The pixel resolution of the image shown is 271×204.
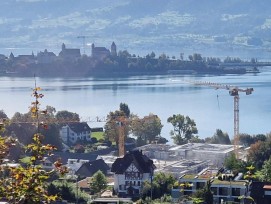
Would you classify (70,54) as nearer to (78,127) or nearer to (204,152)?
(78,127)

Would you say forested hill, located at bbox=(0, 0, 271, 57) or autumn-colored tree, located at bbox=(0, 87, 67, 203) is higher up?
forested hill, located at bbox=(0, 0, 271, 57)

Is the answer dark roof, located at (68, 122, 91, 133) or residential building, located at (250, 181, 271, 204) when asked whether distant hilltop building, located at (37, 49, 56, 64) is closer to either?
dark roof, located at (68, 122, 91, 133)

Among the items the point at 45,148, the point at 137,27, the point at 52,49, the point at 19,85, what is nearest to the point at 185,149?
the point at 45,148

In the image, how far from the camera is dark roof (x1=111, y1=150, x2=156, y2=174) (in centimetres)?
604

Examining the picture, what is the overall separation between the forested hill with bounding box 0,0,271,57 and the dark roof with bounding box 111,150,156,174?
31.4 m

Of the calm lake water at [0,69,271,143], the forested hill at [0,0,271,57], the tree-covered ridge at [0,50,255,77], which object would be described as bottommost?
the calm lake water at [0,69,271,143]

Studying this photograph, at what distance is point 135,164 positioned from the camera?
19.8 ft

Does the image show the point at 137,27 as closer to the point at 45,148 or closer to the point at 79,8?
the point at 79,8

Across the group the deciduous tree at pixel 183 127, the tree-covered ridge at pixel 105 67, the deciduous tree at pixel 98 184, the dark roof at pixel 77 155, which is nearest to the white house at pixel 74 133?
the deciduous tree at pixel 183 127

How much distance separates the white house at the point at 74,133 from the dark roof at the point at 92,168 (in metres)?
2.08

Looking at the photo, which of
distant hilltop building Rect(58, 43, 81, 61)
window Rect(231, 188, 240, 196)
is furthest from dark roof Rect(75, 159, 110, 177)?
distant hilltop building Rect(58, 43, 81, 61)

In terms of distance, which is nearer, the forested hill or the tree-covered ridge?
the tree-covered ridge

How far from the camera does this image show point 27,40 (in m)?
44.9

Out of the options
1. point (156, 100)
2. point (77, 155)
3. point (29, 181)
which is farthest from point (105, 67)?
point (29, 181)
